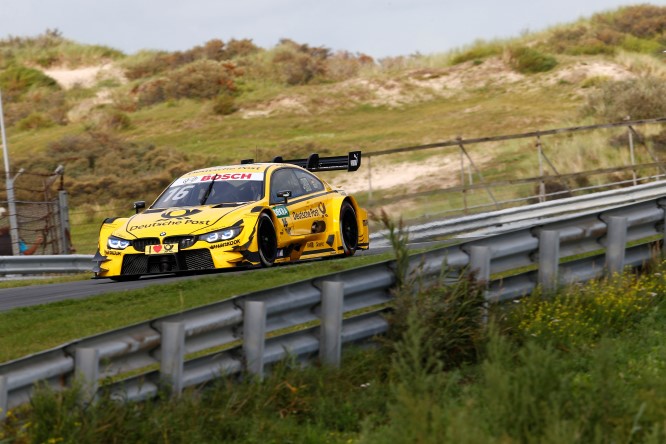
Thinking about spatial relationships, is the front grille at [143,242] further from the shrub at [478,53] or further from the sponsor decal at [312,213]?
the shrub at [478,53]

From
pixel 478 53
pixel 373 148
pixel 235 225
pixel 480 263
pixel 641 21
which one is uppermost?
pixel 641 21

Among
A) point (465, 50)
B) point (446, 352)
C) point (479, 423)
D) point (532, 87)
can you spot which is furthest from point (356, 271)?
point (465, 50)

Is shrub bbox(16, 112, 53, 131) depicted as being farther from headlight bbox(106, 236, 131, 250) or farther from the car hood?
headlight bbox(106, 236, 131, 250)

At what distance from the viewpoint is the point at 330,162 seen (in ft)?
64.3

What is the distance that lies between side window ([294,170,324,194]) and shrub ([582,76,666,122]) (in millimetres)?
26770

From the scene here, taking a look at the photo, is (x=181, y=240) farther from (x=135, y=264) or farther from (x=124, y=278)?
(x=124, y=278)

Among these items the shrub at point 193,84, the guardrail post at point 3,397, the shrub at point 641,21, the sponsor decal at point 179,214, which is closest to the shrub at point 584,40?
the shrub at point 641,21

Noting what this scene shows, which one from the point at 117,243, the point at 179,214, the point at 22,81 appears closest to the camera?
the point at 117,243

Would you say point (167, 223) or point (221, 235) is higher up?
point (167, 223)

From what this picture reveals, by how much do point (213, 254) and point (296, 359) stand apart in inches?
280

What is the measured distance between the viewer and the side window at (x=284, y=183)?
17084 millimetres

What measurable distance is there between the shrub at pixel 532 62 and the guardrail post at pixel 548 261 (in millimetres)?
51508

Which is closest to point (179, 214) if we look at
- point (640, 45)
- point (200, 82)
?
point (200, 82)

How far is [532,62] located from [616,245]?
51.4m
